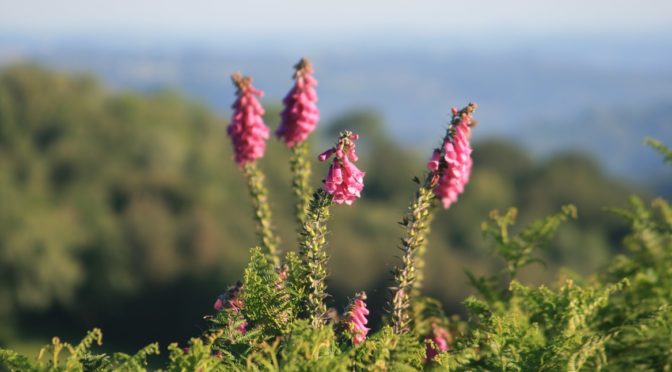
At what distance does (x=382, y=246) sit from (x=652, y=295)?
67.2 metres

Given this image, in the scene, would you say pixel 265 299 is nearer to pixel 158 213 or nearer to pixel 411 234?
pixel 411 234

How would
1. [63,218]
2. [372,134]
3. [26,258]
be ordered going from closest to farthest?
[26,258]
[63,218]
[372,134]

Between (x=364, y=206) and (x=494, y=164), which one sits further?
(x=494, y=164)

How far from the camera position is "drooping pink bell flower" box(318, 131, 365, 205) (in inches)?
157

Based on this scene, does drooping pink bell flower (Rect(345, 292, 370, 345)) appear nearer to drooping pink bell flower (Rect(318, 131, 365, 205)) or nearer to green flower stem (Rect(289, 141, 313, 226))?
drooping pink bell flower (Rect(318, 131, 365, 205))

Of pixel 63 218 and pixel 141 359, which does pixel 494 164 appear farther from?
pixel 141 359

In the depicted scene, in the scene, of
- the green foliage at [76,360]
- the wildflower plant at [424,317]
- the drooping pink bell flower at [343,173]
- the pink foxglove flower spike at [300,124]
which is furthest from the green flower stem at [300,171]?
the green foliage at [76,360]

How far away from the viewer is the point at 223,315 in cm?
362

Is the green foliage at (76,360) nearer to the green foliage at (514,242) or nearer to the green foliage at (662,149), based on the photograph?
the green foliage at (514,242)

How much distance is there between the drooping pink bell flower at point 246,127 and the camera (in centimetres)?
583

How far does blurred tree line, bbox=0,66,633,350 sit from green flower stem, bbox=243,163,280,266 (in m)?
37.1

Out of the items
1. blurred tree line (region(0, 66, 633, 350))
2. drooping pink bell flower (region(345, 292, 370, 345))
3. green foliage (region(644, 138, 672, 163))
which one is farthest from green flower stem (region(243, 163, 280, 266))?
blurred tree line (region(0, 66, 633, 350))

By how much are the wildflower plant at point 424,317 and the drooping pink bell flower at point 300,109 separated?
92 centimetres

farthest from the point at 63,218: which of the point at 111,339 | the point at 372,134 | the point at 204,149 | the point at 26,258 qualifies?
the point at 372,134
